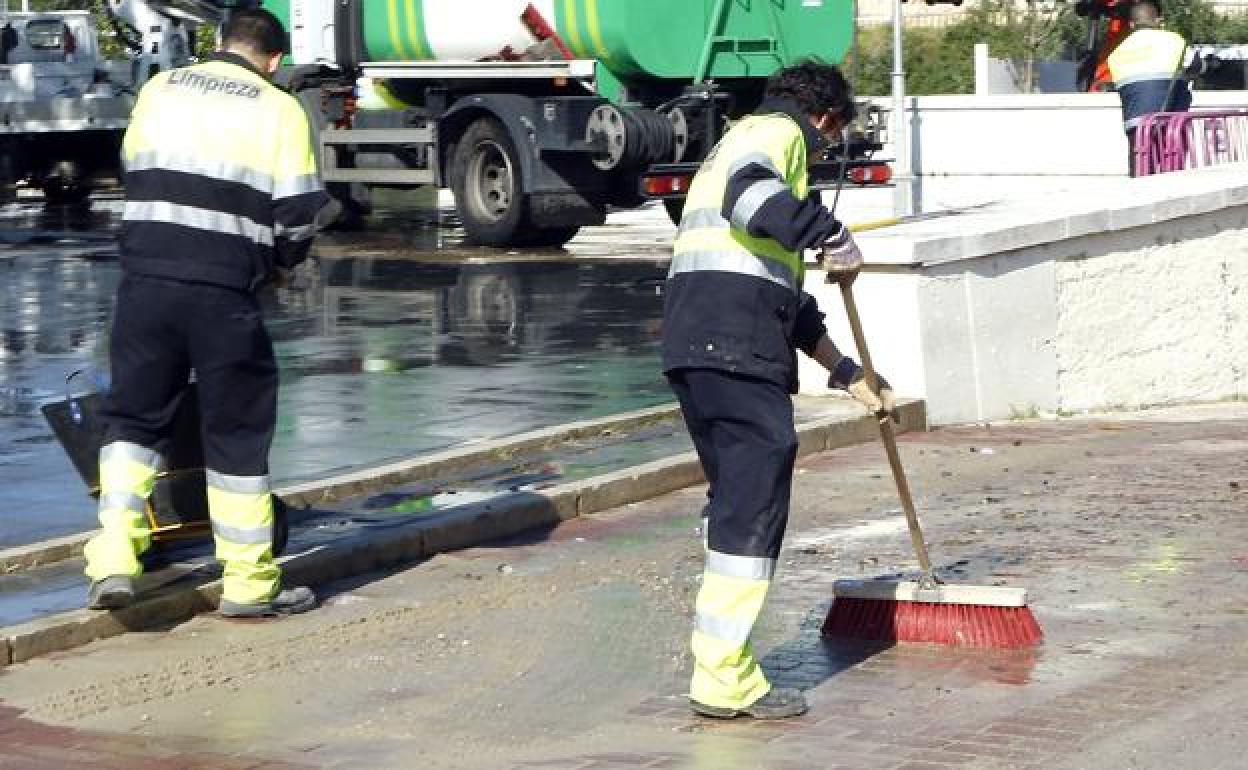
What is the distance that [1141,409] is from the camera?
13.3 m

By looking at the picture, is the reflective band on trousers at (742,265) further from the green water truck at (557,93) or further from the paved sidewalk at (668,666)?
the green water truck at (557,93)

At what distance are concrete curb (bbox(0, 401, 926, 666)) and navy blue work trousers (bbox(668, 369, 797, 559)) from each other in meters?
2.06

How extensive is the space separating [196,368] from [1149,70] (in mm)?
12134

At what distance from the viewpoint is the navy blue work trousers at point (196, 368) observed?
773cm

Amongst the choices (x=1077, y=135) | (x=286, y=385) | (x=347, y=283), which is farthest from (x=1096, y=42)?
(x=286, y=385)

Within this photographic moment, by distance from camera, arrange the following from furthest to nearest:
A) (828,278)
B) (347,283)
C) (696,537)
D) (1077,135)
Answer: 1. (1077,135)
2. (347,283)
3. (696,537)
4. (828,278)

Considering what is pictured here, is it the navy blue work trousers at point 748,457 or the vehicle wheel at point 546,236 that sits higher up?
the navy blue work trousers at point 748,457

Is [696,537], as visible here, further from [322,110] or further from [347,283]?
[322,110]

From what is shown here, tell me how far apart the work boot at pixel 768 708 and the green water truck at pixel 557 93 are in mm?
13113

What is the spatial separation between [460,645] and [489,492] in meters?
2.17

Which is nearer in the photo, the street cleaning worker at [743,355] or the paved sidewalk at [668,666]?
the paved sidewalk at [668,666]

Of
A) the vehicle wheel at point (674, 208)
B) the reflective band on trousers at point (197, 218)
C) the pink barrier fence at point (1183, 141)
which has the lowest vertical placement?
the vehicle wheel at point (674, 208)

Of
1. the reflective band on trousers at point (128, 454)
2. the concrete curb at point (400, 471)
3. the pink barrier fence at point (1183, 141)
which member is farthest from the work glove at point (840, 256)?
the pink barrier fence at point (1183, 141)

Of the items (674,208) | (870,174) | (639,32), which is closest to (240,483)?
(639,32)
